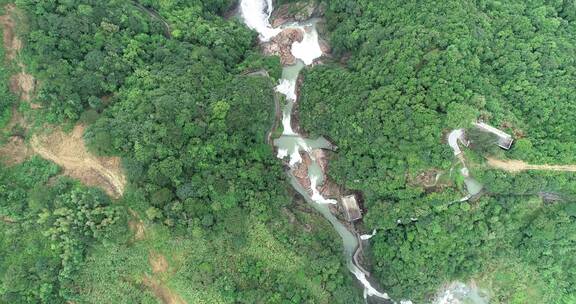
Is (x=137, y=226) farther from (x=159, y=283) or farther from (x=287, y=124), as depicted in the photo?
(x=287, y=124)

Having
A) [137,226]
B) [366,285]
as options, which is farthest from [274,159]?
[366,285]

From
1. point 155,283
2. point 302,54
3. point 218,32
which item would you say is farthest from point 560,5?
point 155,283

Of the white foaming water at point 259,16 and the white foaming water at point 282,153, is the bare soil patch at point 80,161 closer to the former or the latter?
the white foaming water at point 282,153

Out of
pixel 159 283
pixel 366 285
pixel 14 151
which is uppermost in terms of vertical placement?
pixel 14 151

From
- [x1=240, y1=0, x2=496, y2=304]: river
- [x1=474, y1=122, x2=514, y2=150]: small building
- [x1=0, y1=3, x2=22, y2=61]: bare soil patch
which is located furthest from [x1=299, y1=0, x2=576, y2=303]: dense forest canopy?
[x1=0, y1=3, x2=22, y2=61]: bare soil patch

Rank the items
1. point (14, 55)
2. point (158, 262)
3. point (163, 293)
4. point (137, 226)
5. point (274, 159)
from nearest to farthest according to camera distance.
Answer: point (163, 293)
point (158, 262)
point (137, 226)
point (14, 55)
point (274, 159)

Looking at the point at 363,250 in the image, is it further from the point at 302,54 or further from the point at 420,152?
the point at 302,54
